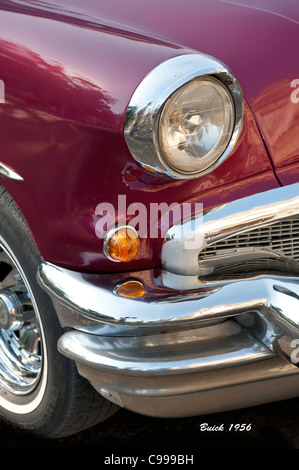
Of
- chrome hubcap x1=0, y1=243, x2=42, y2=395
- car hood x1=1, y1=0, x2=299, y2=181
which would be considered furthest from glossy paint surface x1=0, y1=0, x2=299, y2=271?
chrome hubcap x1=0, y1=243, x2=42, y2=395

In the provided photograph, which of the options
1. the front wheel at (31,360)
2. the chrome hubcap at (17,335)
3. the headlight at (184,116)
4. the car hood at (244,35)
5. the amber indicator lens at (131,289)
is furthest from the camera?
the chrome hubcap at (17,335)

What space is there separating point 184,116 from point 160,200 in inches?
8.5

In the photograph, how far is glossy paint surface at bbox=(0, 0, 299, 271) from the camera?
1.68 m

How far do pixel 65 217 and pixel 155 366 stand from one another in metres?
0.43

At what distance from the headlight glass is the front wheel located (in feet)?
1.65

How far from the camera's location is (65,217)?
1.75 meters

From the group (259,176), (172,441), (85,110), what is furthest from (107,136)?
(172,441)

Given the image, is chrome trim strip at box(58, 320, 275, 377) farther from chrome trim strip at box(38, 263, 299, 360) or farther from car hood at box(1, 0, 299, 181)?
car hood at box(1, 0, 299, 181)

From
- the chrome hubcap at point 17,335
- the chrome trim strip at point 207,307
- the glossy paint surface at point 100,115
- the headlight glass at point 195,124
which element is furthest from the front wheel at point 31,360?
the headlight glass at point 195,124

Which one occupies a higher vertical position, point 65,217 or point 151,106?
point 151,106

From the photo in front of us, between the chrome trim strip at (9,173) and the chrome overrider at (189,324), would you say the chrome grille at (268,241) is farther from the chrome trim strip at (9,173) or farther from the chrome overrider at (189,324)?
the chrome trim strip at (9,173)

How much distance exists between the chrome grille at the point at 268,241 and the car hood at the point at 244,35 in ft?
0.48

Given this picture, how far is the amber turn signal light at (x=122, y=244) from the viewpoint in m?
1.71
